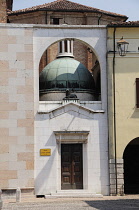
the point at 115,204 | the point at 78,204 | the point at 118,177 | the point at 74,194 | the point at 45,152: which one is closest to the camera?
the point at 115,204

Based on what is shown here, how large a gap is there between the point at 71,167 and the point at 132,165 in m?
5.98

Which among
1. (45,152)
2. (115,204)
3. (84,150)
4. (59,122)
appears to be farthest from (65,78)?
(115,204)

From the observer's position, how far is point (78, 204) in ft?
98.1

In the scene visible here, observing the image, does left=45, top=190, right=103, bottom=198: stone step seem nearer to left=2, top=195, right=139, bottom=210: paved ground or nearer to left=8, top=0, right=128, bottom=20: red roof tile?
left=2, top=195, right=139, bottom=210: paved ground

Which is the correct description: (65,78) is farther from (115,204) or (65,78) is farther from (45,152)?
(115,204)

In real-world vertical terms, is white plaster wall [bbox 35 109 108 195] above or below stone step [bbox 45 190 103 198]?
above

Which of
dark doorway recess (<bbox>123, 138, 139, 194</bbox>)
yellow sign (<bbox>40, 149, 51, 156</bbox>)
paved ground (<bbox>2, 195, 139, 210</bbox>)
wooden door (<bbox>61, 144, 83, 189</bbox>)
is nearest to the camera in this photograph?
paved ground (<bbox>2, 195, 139, 210</bbox>)

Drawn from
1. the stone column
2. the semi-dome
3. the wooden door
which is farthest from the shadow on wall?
the semi-dome

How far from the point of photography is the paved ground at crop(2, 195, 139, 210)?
2832 cm

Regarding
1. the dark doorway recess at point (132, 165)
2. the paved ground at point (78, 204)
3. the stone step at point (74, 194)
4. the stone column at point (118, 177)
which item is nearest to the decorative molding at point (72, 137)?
the stone column at point (118, 177)

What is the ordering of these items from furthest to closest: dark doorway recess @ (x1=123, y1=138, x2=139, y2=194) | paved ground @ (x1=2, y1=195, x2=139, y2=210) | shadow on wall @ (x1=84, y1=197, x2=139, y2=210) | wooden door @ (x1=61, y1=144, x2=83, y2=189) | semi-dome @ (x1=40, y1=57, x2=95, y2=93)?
dark doorway recess @ (x1=123, y1=138, x2=139, y2=194) → semi-dome @ (x1=40, y1=57, x2=95, y2=93) → wooden door @ (x1=61, y1=144, x2=83, y2=189) → paved ground @ (x1=2, y1=195, x2=139, y2=210) → shadow on wall @ (x1=84, y1=197, x2=139, y2=210)

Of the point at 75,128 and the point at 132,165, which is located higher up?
the point at 75,128

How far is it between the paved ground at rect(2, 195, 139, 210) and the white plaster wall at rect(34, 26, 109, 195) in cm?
162

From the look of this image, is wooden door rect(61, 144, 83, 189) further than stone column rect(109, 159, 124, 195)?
Yes
